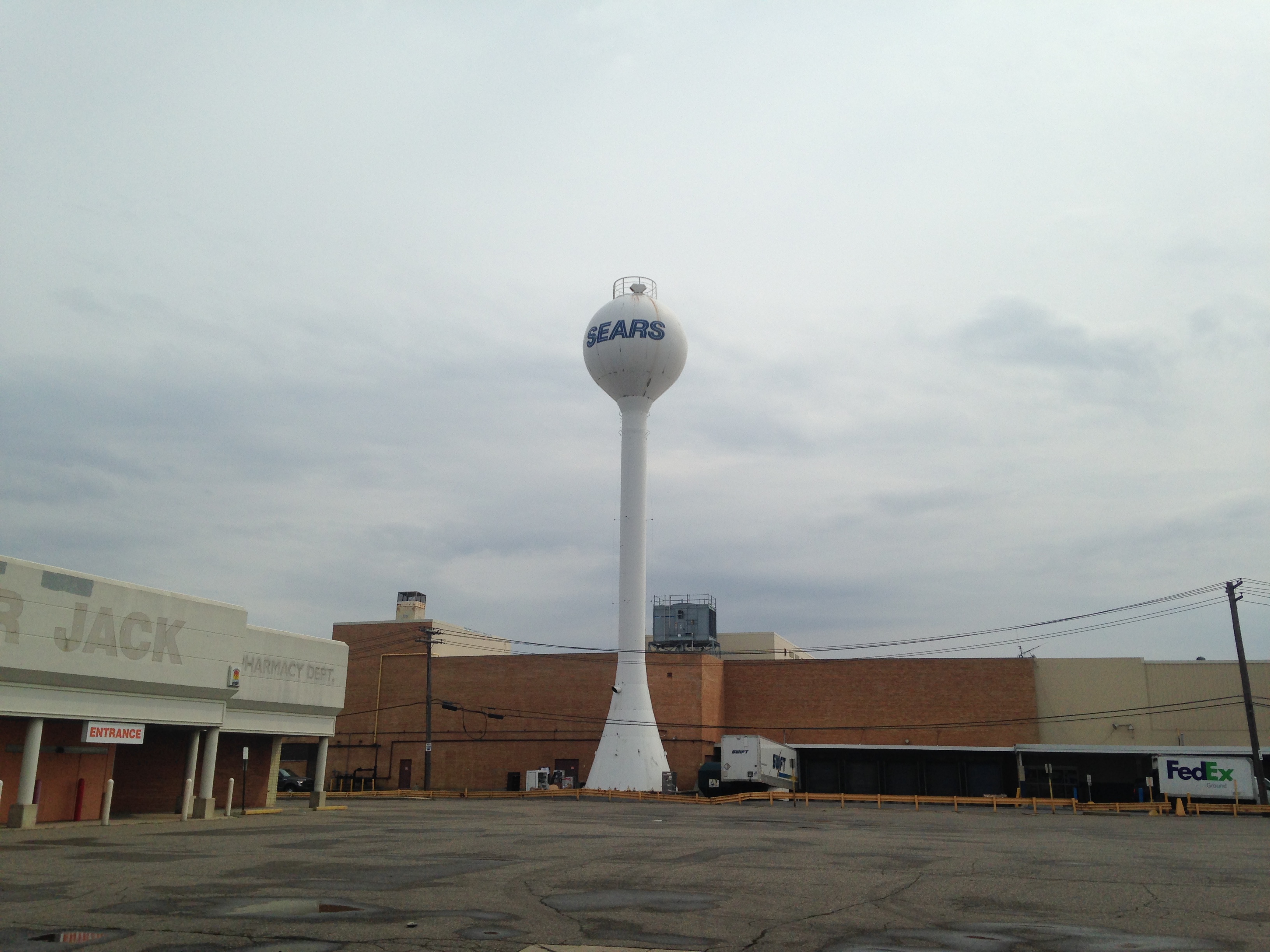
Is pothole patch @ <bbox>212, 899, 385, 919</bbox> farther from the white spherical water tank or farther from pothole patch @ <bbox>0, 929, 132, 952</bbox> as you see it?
the white spherical water tank

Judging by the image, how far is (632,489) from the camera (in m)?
50.2

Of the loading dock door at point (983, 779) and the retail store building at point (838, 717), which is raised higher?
the retail store building at point (838, 717)

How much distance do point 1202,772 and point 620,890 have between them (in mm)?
40596

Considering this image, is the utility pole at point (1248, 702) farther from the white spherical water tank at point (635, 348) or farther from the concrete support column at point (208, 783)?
the concrete support column at point (208, 783)

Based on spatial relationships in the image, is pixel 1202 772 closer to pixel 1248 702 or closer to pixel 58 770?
pixel 1248 702

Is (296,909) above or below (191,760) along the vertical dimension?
below

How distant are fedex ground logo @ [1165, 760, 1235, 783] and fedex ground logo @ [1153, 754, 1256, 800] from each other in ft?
0.06

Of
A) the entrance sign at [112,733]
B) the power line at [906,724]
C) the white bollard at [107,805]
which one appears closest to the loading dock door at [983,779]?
the power line at [906,724]

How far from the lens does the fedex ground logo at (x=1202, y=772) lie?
43.0 metres

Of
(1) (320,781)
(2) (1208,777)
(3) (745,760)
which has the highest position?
(3) (745,760)

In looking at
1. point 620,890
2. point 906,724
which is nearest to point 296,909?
point 620,890

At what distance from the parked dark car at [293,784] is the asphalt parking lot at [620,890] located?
3062cm

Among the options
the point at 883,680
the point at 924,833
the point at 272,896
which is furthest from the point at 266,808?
the point at 883,680

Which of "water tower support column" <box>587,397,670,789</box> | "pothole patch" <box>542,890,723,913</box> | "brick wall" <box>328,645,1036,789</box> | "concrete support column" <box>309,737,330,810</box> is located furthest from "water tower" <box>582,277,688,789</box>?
"pothole patch" <box>542,890,723,913</box>
